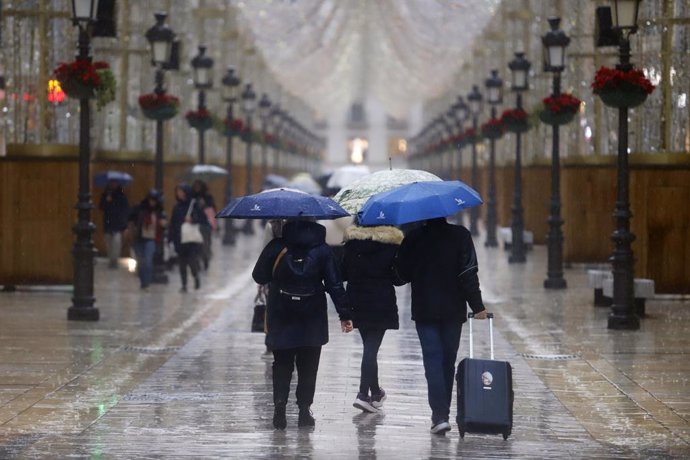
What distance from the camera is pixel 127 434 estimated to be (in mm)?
11891

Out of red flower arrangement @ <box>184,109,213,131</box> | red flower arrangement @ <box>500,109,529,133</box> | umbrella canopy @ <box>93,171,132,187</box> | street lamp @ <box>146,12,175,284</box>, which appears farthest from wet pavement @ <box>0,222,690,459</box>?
red flower arrangement @ <box>184,109,213,131</box>

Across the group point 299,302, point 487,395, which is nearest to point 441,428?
point 487,395

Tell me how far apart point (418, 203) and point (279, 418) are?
6.09 feet

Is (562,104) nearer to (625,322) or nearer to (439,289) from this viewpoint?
(625,322)

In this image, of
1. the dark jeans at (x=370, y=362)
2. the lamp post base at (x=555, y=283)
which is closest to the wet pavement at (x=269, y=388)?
the dark jeans at (x=370, y=362)

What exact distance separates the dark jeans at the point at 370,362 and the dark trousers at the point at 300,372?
92 centimetres

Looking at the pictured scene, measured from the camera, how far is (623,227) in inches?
806

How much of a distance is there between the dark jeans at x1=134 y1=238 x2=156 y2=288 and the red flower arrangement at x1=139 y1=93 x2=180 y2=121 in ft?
11.1

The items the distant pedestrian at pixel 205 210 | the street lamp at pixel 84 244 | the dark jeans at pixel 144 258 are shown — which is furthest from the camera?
the distant pedestrian at pixel 205 210

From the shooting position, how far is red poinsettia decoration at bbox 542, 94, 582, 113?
93.3 ft

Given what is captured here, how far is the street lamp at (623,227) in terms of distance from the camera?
65.4ft

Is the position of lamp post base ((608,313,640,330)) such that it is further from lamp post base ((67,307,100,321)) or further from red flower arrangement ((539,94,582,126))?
red flower arrangement ((539,94,582,126))

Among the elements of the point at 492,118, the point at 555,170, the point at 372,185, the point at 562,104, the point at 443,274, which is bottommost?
the point at 443,274

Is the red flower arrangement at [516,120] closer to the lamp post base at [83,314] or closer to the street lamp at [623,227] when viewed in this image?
the street lamp at [623,227]
